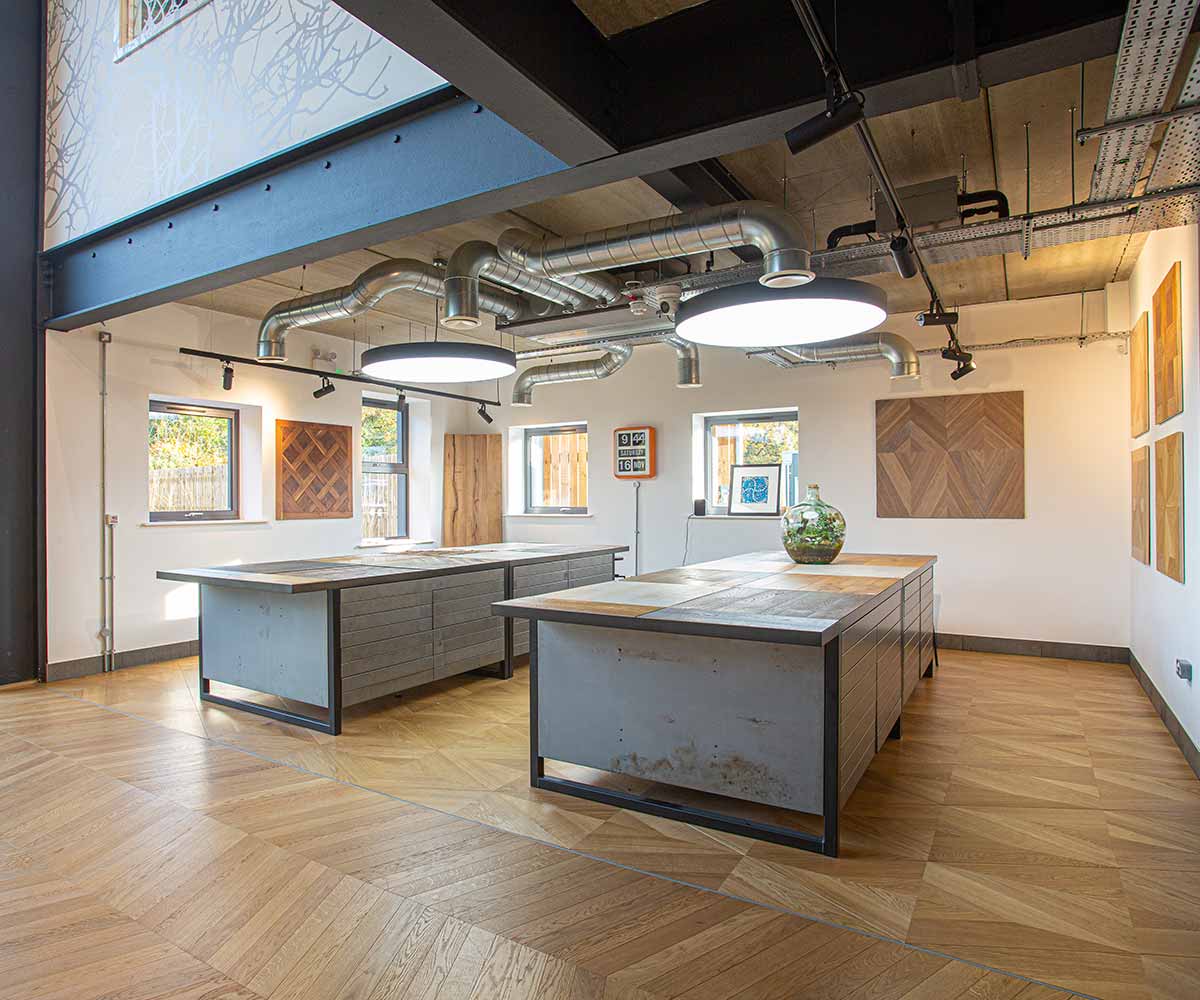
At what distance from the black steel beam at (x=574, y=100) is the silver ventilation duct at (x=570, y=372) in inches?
127

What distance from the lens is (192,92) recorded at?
4.49m

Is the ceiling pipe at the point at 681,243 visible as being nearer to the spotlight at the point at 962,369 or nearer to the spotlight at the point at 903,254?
the spotlight at the point at 903,254

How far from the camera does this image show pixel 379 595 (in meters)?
4.43

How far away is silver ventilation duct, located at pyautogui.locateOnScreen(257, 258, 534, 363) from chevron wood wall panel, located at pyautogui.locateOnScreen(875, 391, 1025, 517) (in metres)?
3.48

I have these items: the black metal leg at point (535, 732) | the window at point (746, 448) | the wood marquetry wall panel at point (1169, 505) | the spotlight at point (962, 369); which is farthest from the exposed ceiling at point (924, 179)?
the black metal leg at point (535, 732)

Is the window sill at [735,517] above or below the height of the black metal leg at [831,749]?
above

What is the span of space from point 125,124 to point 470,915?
5.28 m

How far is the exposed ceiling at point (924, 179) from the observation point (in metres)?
3.36

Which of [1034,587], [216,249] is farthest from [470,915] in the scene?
[1034,587]

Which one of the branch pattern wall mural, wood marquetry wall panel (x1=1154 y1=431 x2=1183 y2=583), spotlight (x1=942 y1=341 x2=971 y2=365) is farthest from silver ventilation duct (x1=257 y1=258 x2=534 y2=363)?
wood marquetry wall panel (x1=1154 y1=431 x2=1183 y2=583)

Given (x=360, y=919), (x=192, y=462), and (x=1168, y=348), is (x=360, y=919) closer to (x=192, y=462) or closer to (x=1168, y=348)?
(x=1168, y=348)

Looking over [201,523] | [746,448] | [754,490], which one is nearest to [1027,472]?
[754,490]

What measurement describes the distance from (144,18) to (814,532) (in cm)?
539

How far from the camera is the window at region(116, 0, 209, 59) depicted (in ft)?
15.3
